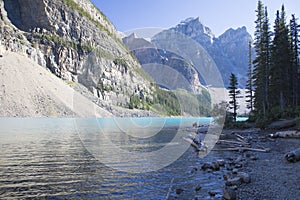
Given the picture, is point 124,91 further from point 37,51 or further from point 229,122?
point 229,122

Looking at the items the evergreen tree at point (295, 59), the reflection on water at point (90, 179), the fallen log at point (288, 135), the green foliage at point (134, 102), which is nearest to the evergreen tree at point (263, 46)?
the evergreen tree at point (295, 59)

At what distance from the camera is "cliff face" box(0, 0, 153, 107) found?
495 feet

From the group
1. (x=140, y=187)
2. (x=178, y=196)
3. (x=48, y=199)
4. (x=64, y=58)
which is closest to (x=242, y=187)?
(x=178, y=196)

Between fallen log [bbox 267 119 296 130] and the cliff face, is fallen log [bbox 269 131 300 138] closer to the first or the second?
fallen log [bbox 267 119 296 130]

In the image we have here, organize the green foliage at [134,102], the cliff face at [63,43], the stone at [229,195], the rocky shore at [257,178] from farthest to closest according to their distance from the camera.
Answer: the green foliage at [134,102]
the cliff face at [63,43]
the rocky shore at [257,178]
the stone at [229,195]

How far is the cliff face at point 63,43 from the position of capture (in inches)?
5935

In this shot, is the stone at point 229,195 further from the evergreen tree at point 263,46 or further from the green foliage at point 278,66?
the evergreen tree at point 263,46

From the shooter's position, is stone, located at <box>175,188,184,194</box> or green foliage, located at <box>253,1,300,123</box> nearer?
stone, located at <box>175,188,184,194</box>

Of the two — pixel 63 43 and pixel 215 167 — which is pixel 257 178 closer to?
pixel 215 167

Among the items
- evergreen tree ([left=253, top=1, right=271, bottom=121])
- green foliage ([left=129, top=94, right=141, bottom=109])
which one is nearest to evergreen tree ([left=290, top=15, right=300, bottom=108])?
evergreen tree ([left=253, top=1, right=271, bottom=121])

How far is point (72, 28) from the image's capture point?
187 metres

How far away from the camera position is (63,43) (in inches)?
6619

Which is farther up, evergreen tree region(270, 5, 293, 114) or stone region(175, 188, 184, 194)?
evergreen tree region(270, 5, 293, 114)

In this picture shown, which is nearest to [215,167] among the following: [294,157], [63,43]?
[294,157]
